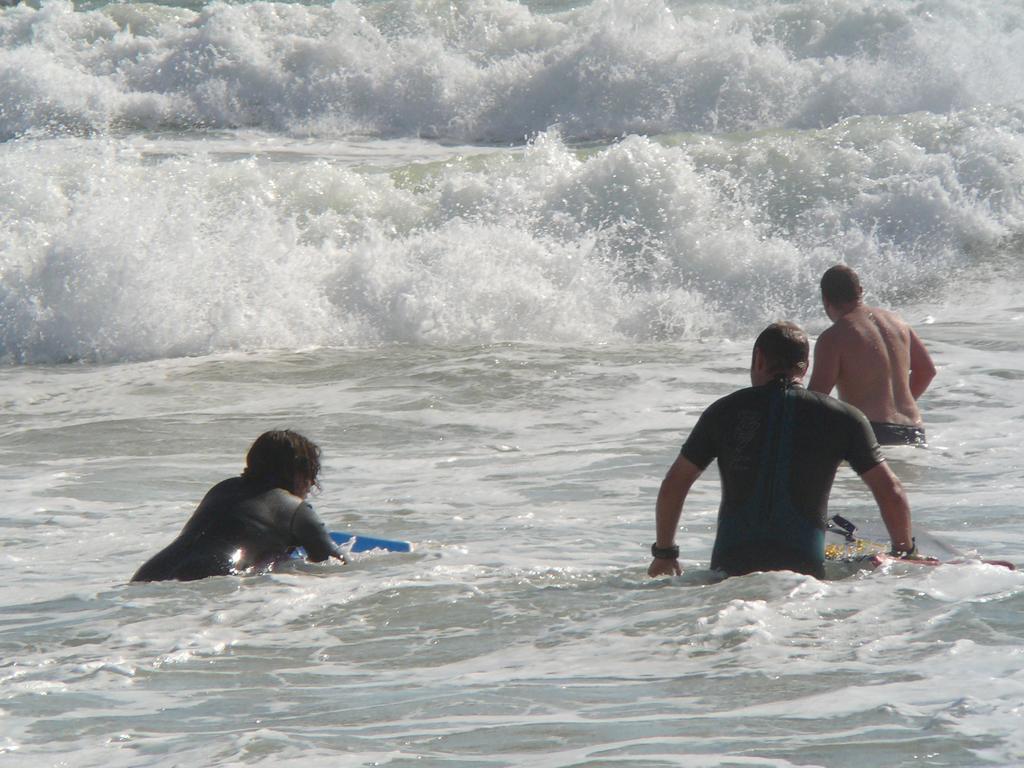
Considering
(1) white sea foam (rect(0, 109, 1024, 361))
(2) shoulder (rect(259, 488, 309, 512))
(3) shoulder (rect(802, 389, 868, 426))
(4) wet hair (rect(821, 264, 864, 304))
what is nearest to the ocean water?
(1) white sea foam (rect(0, 109, 1024, 361))

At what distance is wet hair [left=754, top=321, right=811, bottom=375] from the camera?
5.16 metres

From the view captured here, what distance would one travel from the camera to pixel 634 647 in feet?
15.9

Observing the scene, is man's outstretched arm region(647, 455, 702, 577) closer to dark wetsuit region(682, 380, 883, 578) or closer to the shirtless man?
dark wetsuit region(682, 380, 883, 578)

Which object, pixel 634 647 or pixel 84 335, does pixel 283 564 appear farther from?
pixel 84 335

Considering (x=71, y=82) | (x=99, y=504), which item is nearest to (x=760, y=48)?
(x=71, y=82)

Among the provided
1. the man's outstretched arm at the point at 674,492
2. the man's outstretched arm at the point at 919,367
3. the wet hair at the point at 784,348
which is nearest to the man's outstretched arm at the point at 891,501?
the wet hair at the point at 784,348

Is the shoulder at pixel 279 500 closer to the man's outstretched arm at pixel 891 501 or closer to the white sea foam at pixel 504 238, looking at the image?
the man's outstretched arm at pixel 891 501

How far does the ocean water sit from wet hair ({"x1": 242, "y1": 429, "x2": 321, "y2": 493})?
1.31 feet

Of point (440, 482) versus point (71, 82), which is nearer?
point (440, 482)

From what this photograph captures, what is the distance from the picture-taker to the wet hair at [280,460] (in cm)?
604

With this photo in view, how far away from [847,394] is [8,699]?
4.99 m

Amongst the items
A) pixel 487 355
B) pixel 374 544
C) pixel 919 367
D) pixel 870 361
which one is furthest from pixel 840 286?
pixel 487 355

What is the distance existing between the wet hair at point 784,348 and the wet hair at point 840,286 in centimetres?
280

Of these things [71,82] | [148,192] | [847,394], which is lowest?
[847,394]
